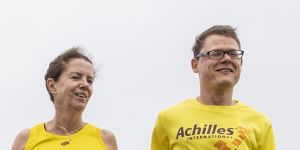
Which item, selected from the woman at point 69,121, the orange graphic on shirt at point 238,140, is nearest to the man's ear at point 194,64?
the orange graphic on shirt at point 238,140

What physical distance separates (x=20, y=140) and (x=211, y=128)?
282 cm

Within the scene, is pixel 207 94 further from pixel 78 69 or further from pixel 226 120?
pixel 78 69

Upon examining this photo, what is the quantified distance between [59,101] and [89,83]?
48 cm

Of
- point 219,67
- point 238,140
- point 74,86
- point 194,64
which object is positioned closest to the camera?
point 238,140

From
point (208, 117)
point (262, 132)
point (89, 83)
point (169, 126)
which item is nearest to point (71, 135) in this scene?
point (89, 83)

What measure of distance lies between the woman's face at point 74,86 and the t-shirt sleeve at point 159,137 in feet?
4.23

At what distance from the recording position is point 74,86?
7121mm

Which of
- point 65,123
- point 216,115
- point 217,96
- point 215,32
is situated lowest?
point 65,123

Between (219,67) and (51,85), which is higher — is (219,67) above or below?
above

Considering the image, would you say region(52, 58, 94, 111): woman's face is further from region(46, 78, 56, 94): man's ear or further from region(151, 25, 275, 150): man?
region(151, 25, 275, 150): man

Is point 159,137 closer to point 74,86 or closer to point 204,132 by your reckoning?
point 204,132

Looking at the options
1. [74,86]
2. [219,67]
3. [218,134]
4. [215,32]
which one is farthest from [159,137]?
[74,86]

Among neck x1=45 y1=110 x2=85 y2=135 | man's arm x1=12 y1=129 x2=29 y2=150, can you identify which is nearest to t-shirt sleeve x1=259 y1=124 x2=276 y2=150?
neck x1=45 y1=110 x2=85 y2=135

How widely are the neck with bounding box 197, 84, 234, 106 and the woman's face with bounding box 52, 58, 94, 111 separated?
1804mm
